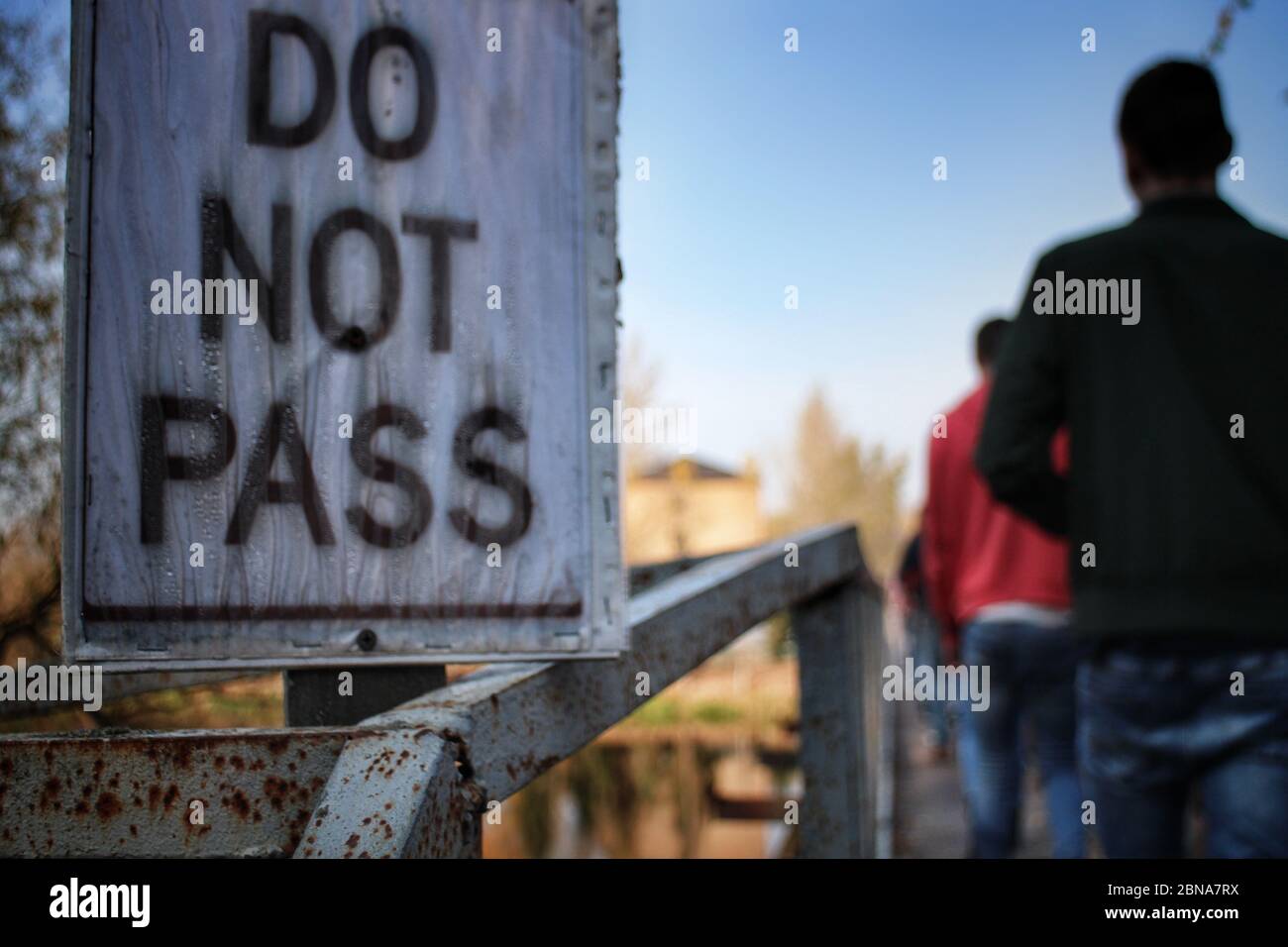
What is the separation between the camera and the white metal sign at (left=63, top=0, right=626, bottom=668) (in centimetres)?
141

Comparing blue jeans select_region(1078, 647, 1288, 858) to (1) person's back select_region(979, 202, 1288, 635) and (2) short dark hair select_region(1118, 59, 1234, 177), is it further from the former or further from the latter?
(2) short dark hair select_region(1118, 59, 1234, 177)

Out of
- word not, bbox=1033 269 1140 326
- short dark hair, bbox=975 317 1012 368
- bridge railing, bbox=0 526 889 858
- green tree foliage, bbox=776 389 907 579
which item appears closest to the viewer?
bridge railing, bbox=0 526 889 858

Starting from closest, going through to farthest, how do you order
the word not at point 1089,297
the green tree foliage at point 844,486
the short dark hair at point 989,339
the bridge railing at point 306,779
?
the bridge railing at point 306,779 < the word not at point 1089,297 < the short dark hair at point 989,339 < the green tree foliage at point 844,486

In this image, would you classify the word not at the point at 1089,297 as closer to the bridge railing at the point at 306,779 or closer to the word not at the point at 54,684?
the bridge railing at the point at 306,779

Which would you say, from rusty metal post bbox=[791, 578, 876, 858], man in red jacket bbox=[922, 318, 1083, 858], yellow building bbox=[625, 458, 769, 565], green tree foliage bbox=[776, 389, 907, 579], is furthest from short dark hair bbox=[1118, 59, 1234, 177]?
green tree foliage bbox=[776, 389, 907, 579]

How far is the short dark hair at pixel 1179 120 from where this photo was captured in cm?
198

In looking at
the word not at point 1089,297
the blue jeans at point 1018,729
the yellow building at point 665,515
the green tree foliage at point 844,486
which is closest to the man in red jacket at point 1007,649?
the blue jeans at point 1018,729

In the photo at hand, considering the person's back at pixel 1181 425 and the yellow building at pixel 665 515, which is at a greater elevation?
the person's back at pixel 1181 425

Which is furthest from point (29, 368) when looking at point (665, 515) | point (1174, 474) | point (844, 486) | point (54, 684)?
point (844, 486)

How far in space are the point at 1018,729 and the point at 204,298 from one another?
335 centimetres

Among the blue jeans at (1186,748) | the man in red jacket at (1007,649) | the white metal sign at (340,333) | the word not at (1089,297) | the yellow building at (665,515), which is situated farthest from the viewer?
the yellow building at (665,515)
